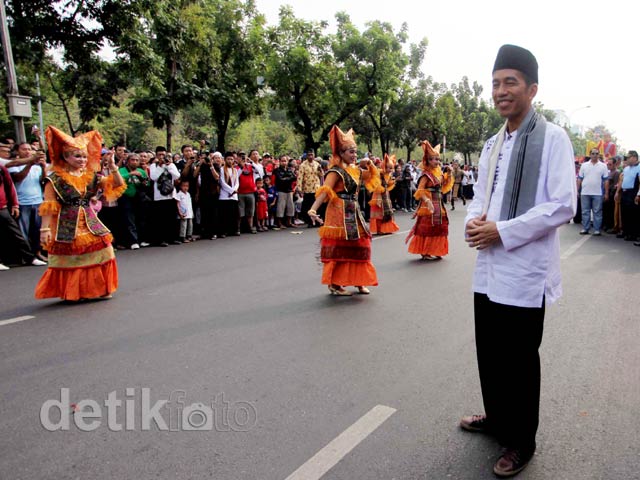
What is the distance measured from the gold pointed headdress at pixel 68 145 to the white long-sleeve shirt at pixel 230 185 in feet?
19.7

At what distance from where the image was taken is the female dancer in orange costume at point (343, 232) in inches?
239

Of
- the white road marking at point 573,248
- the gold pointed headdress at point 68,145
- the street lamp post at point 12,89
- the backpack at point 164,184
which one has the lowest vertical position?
the white road marking at point 573,248

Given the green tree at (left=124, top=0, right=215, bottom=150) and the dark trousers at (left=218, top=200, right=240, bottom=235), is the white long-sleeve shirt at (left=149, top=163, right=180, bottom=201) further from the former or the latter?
the green tree at (left=124, top=0, right=215, bottom=150)

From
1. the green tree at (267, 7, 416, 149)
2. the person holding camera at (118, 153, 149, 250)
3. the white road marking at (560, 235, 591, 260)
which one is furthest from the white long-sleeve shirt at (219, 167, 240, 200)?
the green tree at (267, 7, 416, 149)

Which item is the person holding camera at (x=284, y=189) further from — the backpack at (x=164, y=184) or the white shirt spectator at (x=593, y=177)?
the white shirt spectator at (x=593, y=177)

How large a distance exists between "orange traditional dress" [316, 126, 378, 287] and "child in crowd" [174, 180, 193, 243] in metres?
5.62

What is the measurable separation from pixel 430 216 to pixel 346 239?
2.96m

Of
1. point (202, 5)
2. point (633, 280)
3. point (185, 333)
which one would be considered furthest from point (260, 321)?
point (202, 5)

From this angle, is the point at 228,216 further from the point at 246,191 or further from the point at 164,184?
the point at 164,184

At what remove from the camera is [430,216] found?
855 centimetres

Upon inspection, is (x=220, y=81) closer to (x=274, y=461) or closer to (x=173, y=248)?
(x=173, y=248)

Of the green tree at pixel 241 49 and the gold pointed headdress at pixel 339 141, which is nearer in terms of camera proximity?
the gold pointed headdress at pixel 339 141

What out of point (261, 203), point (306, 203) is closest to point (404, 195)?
point (306, 203)

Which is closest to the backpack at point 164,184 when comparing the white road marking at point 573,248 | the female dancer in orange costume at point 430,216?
the female dancer in orange costume at point 430,216
